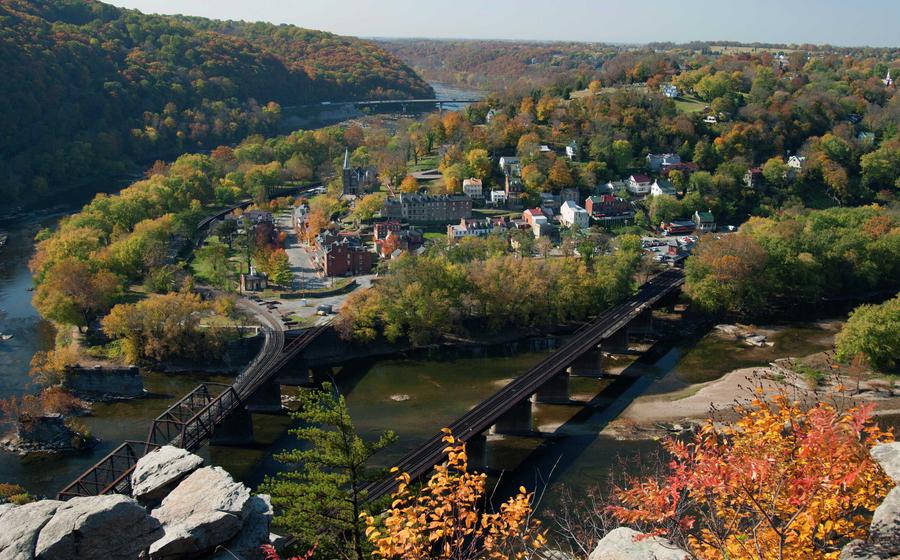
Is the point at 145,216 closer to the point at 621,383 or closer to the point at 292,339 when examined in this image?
the point at 292,339

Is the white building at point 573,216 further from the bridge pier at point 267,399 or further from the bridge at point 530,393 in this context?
the bridge pier at point 267,399

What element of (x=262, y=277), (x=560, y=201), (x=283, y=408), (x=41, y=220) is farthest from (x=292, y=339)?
(x=41, y=220)

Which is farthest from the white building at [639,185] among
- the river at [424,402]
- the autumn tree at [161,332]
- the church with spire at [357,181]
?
the autumn tree at [161,332]

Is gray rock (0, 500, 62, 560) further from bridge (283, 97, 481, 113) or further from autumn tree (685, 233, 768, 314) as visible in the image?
bridge (283, 97, 481, 113)

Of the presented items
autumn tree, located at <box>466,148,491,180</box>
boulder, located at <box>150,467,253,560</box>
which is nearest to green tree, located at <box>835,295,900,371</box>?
boulder, located at <box>150,467,253,560</box>

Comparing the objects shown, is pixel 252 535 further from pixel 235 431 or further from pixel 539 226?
pixel 539 226
